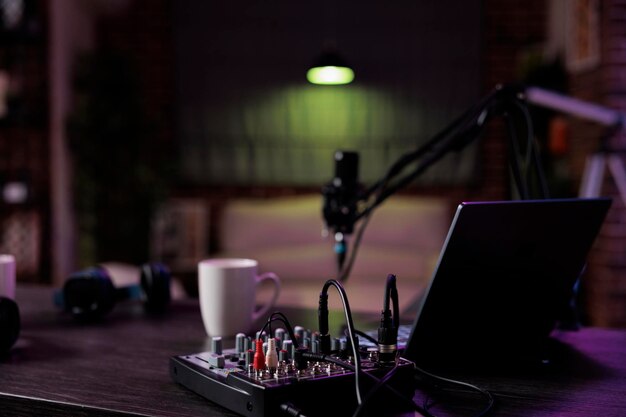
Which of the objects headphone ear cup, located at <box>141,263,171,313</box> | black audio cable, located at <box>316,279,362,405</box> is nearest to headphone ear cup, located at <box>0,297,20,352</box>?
headphone ear cup, located at <box>141,263,171,313</box>

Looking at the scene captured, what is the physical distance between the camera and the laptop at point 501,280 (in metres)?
0.81

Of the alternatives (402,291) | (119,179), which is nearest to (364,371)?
(402,291)

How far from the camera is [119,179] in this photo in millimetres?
4043

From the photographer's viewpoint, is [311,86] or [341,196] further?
[311,86]

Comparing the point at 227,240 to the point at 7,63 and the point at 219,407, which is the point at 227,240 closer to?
the point at 7,63

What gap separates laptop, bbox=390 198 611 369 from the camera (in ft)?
2.64

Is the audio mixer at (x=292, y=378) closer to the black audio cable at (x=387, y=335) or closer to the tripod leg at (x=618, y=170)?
the black audio cable at (x=387, y=335)

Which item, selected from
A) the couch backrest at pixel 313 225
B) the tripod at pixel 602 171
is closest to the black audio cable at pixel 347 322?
the tripod at pixel 602 171

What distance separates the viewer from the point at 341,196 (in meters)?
1.23

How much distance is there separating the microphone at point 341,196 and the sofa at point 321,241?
2.25 metres

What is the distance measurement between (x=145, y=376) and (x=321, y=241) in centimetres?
293

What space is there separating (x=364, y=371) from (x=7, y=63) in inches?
153

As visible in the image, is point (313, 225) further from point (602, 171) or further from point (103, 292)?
point (103, 292)

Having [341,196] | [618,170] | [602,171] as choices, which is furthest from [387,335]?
[618,170]
